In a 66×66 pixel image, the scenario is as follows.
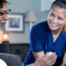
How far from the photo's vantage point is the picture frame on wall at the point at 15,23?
530 cm

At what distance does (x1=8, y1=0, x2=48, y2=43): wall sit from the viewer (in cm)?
538

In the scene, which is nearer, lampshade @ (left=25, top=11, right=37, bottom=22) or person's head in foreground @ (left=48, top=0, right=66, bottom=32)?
person's head in foreground @ (left=48, top=0, right=66, bottom=32)

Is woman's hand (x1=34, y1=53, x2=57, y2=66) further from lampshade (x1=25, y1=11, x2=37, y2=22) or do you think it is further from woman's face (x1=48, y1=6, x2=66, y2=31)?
lampshade (x1=25, y1=11, x2=37, y2=22)

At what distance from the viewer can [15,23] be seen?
5320 millimetres

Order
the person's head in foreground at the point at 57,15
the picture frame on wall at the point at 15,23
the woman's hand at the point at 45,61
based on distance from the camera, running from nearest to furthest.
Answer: the woman's hand at the point at 45,61 < the person's head in foreground at the point at 57,15 < the picture frame on wall at the point at 15,23

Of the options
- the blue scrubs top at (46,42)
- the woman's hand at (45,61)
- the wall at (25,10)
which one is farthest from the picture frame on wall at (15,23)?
the woman's hand at (45,61)

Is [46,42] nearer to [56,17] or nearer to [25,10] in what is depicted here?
[56,17]

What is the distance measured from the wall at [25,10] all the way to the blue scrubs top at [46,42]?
3.38 m

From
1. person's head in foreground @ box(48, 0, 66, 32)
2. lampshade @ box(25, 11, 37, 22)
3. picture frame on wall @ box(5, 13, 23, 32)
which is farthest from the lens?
picture frame on wall @ box(5, 13, 23, 32)

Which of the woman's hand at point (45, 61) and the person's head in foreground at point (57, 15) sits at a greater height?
the person's head in foreground at point (57, 15)

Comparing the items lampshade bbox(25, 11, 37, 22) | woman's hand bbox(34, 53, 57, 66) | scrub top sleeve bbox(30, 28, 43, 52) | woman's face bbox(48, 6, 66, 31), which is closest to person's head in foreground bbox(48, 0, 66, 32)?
woman's face bbox(48, 6, 66, 31)

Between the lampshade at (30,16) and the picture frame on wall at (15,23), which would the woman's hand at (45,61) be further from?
the picture frame on wall at (15,23)

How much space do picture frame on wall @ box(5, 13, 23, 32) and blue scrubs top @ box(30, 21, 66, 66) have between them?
131 inches

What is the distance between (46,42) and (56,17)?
0.21m
